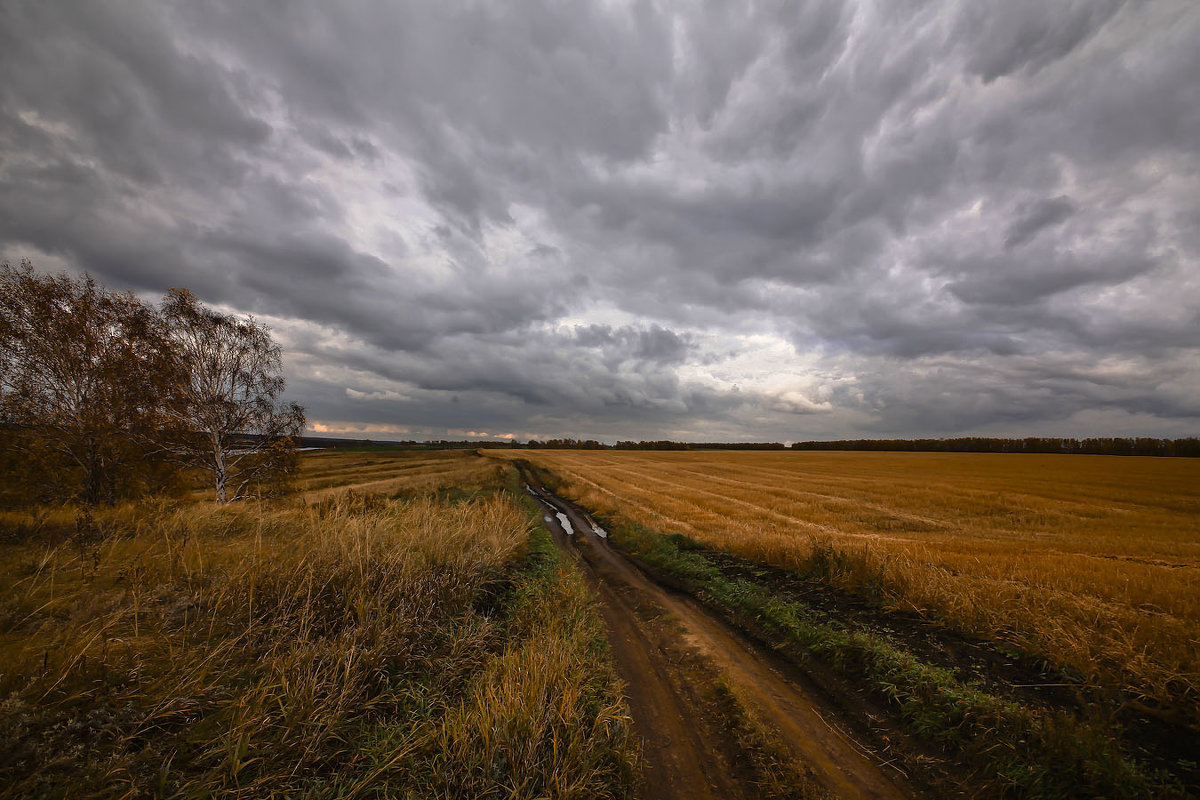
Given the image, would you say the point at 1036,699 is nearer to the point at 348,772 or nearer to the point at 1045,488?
the point at 348,772

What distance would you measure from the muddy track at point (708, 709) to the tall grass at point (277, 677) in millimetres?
619

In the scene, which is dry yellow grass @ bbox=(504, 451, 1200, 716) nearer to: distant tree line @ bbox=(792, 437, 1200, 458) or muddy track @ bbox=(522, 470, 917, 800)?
muddy track @ bbox=(522, 470, 917, 800)

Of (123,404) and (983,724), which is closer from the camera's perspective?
(983,724)

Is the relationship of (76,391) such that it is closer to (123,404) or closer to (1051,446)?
(123,404)

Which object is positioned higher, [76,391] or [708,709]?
[76,391]

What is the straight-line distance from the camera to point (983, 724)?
195 inches

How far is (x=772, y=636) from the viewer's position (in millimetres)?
8000

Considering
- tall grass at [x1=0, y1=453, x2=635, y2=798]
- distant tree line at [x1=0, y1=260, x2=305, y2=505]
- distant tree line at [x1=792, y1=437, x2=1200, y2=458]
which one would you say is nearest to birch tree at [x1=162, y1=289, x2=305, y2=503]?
distant tree line at [x1=0, y1=260, x2=305, y2=505]

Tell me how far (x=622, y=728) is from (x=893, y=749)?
11.3 ft

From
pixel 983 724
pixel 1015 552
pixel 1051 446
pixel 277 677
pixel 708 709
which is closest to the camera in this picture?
pixel 277 677

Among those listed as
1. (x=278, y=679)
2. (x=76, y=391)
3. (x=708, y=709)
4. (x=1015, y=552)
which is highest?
(x=76, y=391)

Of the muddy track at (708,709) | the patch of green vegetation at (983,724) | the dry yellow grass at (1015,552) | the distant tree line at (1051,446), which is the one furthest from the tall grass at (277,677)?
the distant tree line at (1051,446)

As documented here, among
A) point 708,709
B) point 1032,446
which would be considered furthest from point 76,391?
point 1032,446

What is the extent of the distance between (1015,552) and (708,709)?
544 inches
